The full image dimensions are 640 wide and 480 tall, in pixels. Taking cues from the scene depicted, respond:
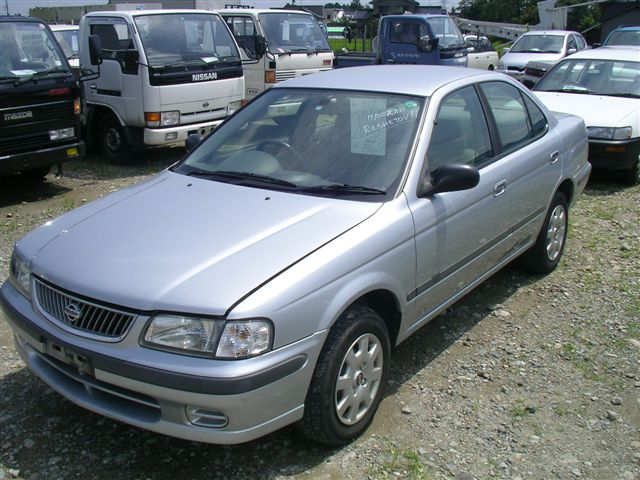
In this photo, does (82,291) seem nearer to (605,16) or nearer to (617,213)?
(617,213)

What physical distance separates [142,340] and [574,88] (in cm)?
802

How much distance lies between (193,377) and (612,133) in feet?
22.7

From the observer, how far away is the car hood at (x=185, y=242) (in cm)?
282

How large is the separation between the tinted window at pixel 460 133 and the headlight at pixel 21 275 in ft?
7.19

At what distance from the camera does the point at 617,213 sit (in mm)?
7332

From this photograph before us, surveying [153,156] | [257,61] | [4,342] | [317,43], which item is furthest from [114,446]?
[317,43]

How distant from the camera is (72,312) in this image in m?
2.97

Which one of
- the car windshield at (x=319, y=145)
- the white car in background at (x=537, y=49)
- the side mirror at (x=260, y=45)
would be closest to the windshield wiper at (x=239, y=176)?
the car windshield at (x=319, y=145)

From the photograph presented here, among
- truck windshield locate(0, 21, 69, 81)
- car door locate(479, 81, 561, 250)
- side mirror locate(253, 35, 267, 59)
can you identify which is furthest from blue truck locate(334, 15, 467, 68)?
car door locate(479, 81, 561, 250)

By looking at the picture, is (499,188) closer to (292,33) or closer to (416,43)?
(292,33)

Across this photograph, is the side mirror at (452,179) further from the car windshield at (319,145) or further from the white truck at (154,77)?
the white truck at (154,77)

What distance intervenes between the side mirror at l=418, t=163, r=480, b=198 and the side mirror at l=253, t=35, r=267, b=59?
27.7ft

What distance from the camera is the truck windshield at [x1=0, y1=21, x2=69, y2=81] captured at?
7.34 meters

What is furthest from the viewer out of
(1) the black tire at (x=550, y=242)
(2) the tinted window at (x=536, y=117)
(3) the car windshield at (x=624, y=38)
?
(3) the car windshield at (x=624, y=38)
